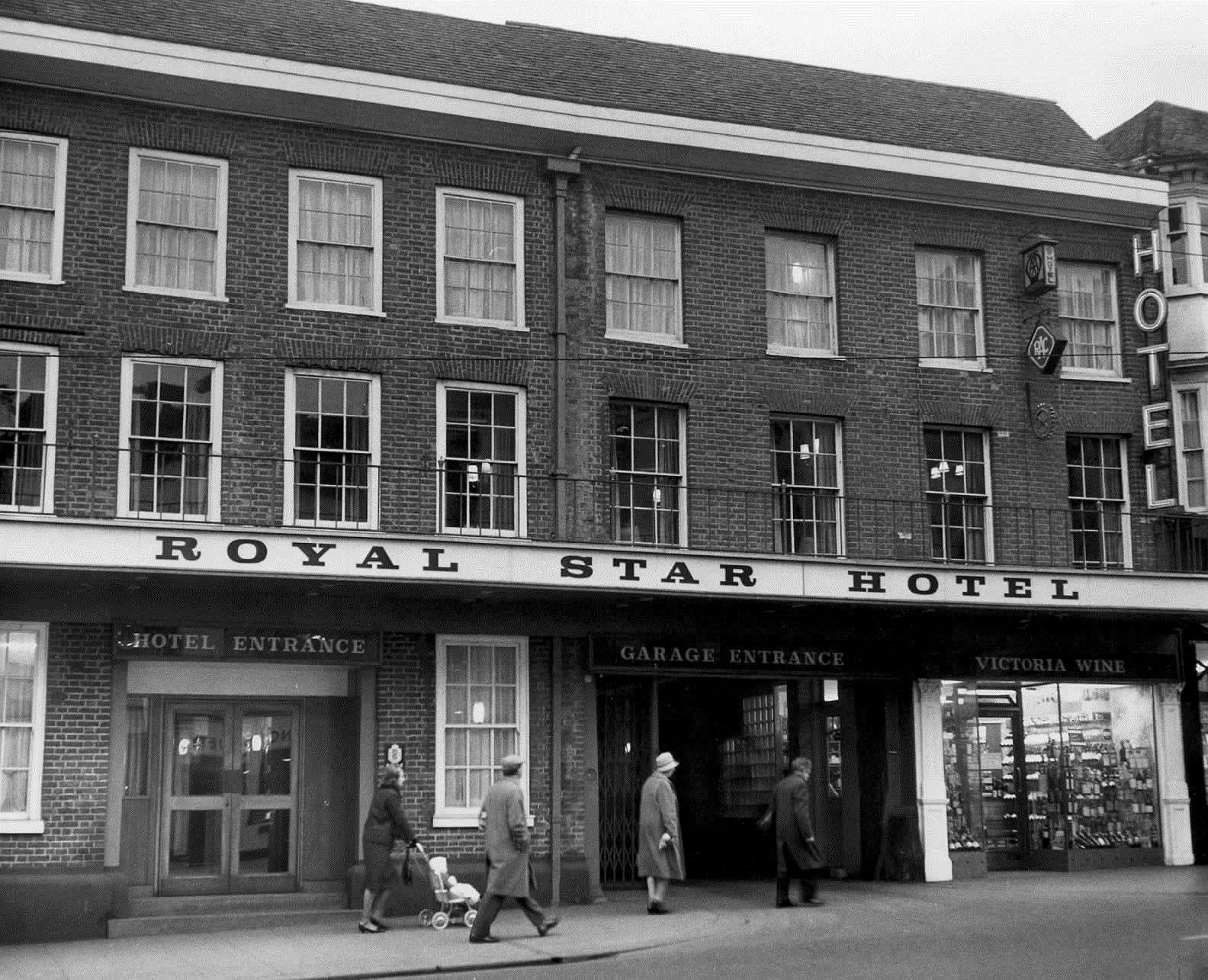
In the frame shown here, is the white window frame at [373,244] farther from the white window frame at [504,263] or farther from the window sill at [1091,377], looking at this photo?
the window sill at [1091,377]

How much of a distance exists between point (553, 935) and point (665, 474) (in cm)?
680

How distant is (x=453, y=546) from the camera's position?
58.2ft

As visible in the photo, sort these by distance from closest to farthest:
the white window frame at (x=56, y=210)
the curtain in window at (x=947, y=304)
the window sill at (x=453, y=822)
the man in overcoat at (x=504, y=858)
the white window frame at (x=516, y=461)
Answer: the man in overcoat at (x=504, y=858), the white window frame at (x=56, y=210), the window sill at (x=453, y=822), the white window frame at (x=516, y=461), the curtain in window at (x=947, y=304)

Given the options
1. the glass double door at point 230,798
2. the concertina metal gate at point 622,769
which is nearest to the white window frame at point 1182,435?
the concertina metal gate at point 622,769

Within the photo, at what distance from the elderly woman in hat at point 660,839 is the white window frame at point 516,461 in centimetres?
364

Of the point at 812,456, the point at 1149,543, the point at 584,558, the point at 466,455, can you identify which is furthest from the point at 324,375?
the point at 1149,543

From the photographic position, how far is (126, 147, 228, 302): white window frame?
1867 cm

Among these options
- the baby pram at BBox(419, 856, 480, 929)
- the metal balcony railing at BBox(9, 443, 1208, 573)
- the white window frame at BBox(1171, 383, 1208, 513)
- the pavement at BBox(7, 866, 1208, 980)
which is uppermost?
the white window frame at BBox(1171, 383, 1208, 513)

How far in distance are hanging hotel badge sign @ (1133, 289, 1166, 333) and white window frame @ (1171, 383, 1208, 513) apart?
1003 millimetres

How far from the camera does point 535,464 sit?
19828mm

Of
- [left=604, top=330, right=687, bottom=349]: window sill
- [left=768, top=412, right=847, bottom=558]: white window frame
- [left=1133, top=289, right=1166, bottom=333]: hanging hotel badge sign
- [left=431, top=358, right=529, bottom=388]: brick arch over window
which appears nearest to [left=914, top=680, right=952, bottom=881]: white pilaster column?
[left=768, top=412, right=847, bottom=558]: white window frame

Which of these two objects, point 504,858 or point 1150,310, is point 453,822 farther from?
point 1150,310

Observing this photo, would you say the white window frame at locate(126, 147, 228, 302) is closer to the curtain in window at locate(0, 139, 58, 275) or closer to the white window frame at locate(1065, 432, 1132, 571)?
the curtain in window at locate(0, 139, 58, 275)

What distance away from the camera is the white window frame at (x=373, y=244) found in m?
19.3
